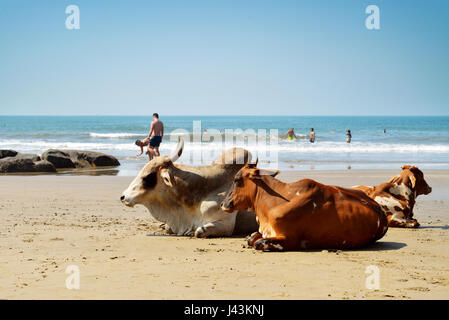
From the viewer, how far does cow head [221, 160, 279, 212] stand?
25.7 feet

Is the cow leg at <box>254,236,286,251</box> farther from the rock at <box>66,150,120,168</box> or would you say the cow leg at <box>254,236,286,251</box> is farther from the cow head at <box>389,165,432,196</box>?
the rock at <box>66,150,120,168</box>

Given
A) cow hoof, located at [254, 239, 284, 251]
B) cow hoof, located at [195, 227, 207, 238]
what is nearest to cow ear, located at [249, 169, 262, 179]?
cow hoof, located at [254, 239, 284, 251]

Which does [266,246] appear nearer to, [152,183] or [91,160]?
[152,183]

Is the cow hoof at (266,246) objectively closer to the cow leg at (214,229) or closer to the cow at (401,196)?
the cow leg at (214,229)

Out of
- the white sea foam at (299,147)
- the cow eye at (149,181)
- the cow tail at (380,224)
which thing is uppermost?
the cow eye at (149,181)

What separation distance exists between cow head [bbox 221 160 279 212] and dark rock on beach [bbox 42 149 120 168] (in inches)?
666

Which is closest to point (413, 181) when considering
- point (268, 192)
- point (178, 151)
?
point (268, 192)

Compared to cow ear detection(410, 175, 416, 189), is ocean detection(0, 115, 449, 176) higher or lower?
lower

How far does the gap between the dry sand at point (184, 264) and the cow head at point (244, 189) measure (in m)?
0.61

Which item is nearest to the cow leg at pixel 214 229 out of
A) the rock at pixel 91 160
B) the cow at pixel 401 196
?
the cow at pixel 401 196

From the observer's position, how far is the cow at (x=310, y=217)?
24.1 ft

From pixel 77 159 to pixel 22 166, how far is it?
377 cm

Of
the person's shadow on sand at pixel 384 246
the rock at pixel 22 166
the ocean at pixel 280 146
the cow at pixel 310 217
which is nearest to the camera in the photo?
the cow at pixel 310 217
